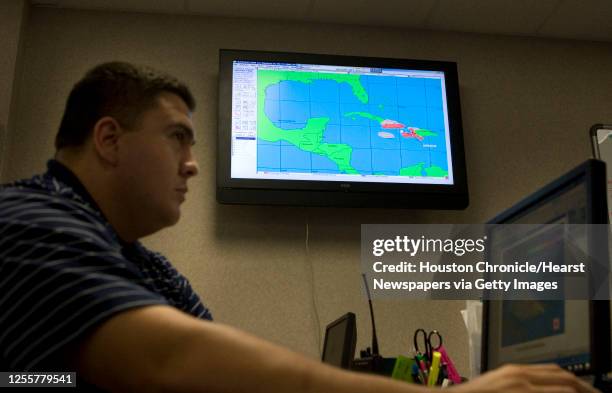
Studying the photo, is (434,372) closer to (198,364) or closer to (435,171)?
(198,364)

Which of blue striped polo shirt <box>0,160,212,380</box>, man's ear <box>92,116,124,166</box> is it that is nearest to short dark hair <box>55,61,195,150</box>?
man's ear <box>92,116,124,166</box>

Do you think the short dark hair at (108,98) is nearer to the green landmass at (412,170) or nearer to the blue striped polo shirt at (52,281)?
the blue striped polo shirt at (52,281)

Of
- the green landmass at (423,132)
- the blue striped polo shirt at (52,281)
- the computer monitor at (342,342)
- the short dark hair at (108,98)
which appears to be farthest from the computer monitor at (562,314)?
the green landmass at (423,132)

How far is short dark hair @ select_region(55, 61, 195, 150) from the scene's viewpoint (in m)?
1.27

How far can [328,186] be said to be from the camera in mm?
2621

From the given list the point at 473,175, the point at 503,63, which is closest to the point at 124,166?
the point at 473,175

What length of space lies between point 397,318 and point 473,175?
0.71m

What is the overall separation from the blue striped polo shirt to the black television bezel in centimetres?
165

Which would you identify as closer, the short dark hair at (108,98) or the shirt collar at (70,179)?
the shirt collar at (70,179)

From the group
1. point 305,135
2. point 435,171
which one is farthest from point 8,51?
point 435,171

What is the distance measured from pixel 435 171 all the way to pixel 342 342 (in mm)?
1171

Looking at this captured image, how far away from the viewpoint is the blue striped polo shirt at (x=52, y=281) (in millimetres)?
793

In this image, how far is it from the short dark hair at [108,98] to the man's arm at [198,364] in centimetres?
57

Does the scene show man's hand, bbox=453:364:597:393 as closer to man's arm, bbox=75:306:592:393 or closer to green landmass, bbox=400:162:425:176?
man's arm, bbox=75:306:592:393
